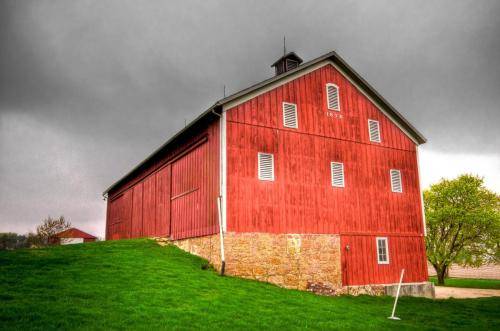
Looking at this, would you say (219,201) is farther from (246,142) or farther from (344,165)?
(344,165)

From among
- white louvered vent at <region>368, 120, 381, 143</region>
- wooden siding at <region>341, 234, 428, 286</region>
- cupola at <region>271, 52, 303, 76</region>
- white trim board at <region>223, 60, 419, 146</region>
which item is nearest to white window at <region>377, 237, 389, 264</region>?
wooden siding at <region>341, 234, 428, 286</region>

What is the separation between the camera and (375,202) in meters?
21.1

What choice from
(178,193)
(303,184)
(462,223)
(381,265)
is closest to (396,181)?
(381,265)

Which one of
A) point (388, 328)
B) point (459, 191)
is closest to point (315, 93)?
point (388, 328)

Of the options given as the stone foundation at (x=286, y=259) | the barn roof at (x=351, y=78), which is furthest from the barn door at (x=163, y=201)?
the stone foundation at (x=286, y=259)

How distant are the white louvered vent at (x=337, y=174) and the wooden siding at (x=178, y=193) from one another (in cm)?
583

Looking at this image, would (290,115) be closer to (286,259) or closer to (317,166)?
(317,166)

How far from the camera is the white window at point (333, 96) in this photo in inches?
821

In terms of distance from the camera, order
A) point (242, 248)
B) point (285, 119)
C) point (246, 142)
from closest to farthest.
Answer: point (242, 248), point (246, 142), point (285, 119)

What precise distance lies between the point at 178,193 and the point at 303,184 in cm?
656

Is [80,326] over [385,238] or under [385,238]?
under

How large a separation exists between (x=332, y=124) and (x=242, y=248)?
306 inches

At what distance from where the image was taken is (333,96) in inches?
829

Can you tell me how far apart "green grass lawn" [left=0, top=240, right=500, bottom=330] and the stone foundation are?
32.8 inches
